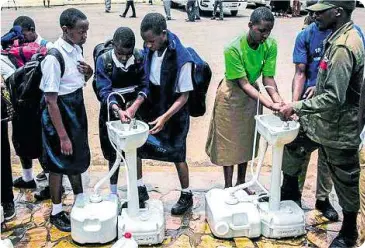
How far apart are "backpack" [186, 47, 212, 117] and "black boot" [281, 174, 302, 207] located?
2.91 feet

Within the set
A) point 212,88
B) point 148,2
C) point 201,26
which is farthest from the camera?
point 148,2

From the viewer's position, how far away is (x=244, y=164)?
14.2 ft

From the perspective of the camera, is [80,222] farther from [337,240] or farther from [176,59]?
[337,240]

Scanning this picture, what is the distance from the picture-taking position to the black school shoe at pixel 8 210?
4.12 metres

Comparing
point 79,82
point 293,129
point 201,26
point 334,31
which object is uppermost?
point 334,31

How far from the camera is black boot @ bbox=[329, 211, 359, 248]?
3.65m

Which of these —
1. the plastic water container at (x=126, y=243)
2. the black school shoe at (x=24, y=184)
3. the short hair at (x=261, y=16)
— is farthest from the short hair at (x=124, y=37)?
the black school shoe at (x=24, y=184)

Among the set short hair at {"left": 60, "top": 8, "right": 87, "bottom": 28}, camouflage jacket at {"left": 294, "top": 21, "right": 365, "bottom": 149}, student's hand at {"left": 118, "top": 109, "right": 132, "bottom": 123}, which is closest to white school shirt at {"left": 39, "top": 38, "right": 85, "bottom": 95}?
short hair at {"left": 60, "top": 8, "right": 87, "bottom": 28}

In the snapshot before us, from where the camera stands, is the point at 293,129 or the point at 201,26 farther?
the point at 201,26

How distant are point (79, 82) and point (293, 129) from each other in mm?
1554

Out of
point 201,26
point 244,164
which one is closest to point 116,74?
point 244,164

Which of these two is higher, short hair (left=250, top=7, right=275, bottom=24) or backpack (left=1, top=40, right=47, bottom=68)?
short hair (left=250, top=7, right=275, bottom=24)

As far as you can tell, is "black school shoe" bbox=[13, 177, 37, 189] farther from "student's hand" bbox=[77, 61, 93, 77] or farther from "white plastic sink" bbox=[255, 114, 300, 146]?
"white plastic sink" bbox=[255, 114, 300, 146]

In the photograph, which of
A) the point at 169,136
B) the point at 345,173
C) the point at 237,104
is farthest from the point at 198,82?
the point at 345,173
